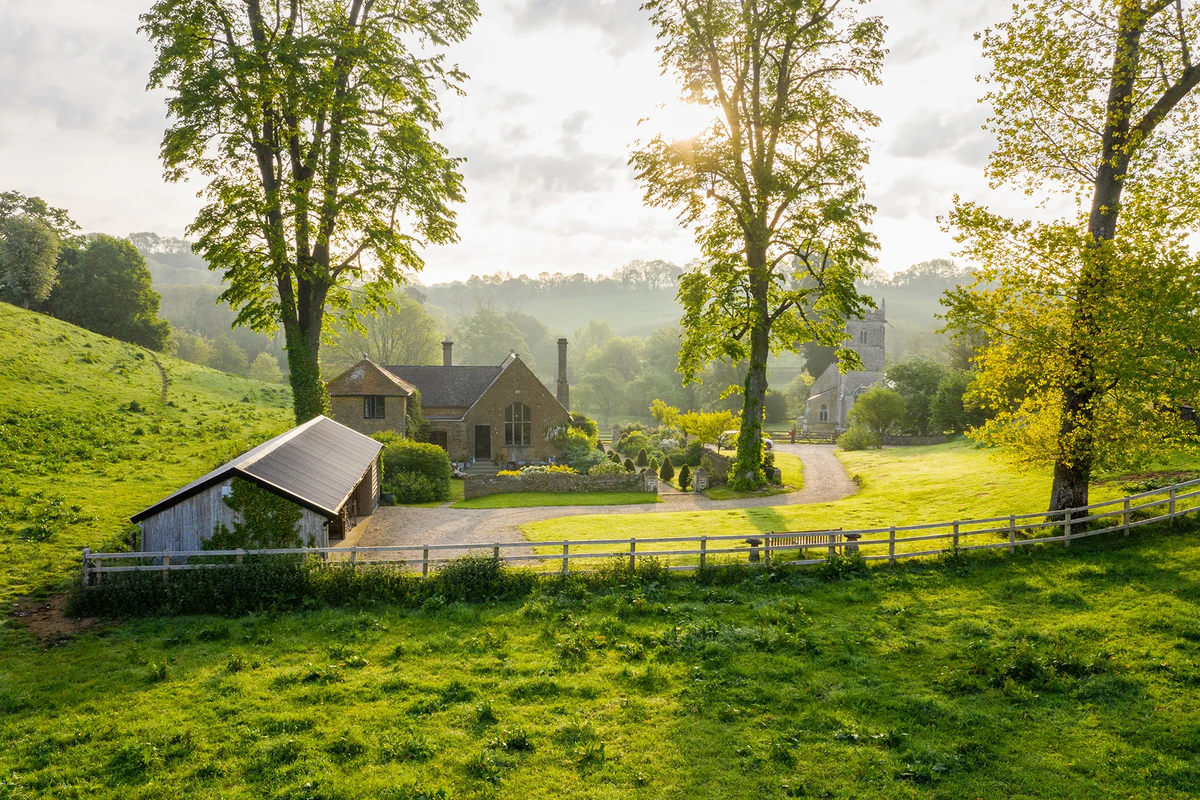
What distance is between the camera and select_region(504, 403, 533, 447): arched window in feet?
136

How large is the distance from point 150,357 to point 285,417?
12037 millimetres

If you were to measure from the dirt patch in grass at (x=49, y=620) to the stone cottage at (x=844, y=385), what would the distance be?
194 ft

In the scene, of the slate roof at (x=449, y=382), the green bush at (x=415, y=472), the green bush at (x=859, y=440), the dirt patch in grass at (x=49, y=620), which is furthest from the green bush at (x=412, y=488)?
the green bush at (x=859, y=440)

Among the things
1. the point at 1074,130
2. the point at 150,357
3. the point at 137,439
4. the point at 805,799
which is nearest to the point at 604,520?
the point at 805,799

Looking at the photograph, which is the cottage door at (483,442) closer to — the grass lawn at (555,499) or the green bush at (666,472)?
the grass lawn at (555,499)

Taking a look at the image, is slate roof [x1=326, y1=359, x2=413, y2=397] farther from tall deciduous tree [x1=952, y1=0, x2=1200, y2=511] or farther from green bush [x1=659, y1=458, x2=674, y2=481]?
tall deciduous tree [x1=952, y1=0, x2=1200, y2=511]

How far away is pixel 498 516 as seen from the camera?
24.9 metres

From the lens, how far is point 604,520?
77.8ft

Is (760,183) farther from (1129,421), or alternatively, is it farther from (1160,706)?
(1160,706)

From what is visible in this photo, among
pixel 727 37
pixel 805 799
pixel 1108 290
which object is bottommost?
pixel 805 799

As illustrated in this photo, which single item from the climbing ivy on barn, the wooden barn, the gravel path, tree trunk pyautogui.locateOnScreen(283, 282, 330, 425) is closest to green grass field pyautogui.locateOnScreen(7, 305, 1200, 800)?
the climbing ivy on barn

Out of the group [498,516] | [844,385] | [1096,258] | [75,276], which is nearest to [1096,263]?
[1096,258]

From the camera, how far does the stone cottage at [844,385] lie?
6675 centimetres

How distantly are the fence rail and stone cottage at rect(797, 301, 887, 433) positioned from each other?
1744 inches
